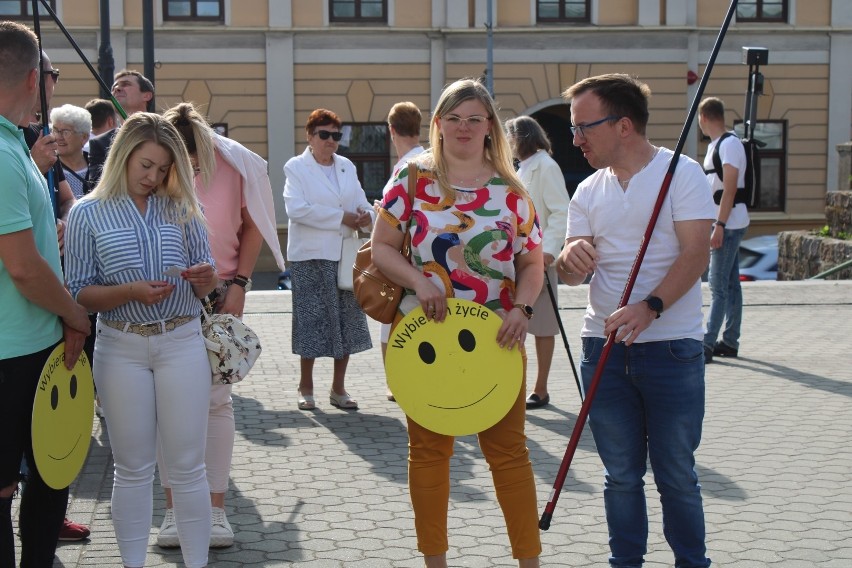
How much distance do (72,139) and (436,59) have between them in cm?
2052

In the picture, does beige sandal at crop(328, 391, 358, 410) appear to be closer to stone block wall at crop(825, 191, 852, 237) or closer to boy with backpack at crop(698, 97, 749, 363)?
boy with backpack at crop(698, 97, 749, 363)

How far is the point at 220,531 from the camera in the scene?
494cm

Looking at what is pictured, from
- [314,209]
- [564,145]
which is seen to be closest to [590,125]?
[314,209]

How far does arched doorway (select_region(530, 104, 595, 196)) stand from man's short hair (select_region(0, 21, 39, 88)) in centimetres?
2454

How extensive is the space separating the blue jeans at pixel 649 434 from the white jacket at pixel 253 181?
1.67 m

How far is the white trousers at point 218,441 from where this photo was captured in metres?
4.99

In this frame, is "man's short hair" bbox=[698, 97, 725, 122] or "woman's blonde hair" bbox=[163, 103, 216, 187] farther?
"man's short hair" bbox=[698, 97, 725, 122]

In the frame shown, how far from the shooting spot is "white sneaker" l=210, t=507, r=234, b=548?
4918 millimetres

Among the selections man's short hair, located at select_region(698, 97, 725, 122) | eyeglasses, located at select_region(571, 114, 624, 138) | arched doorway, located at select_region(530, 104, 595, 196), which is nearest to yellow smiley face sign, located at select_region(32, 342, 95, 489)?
eyeglasses, located at select_region(571, 114, 624, 138)

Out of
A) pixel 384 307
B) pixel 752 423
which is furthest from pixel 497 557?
pixel 752 423

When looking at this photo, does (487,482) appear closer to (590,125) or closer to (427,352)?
(427,352)

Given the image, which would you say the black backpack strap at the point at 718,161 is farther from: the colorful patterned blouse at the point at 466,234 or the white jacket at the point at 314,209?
the colorful patterned blouse at the point at 466,234

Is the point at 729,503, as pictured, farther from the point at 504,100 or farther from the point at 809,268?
the point at 504,100

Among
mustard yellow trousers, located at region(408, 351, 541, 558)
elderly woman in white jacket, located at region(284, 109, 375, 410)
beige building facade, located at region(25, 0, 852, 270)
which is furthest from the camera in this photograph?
beige building facade, located at region(25, 0, 852, 270)
